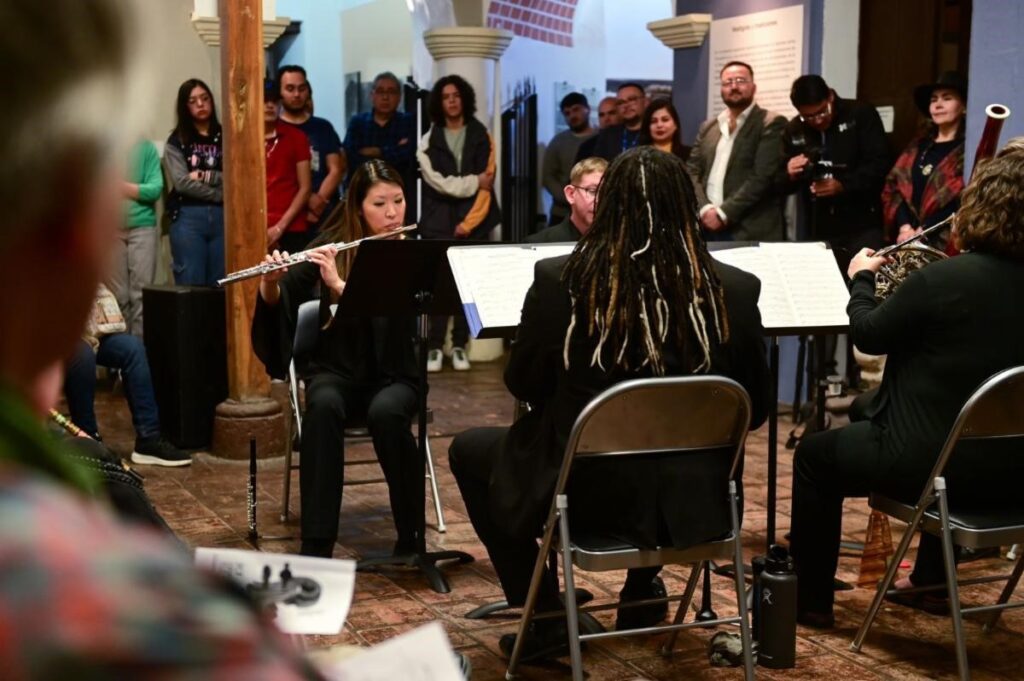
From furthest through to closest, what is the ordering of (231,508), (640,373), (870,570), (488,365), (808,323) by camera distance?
(488,365) < (231,508) < (870,570) < (808,323) < (640,373)

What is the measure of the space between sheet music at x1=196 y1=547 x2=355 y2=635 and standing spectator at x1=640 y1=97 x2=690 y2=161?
6.05 meters

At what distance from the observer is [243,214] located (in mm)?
5578

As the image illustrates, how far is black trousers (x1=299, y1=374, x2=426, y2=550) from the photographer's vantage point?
160 inches

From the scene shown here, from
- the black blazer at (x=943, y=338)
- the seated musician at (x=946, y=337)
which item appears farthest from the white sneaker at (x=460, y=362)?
the black blazer at (x=943, y=338)

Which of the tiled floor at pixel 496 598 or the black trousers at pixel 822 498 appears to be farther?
the black trousers at pixel 822 498

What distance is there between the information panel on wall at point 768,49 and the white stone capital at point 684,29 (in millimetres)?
107

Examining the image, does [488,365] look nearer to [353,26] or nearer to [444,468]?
[444,468]

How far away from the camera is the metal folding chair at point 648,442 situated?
9.32 feet

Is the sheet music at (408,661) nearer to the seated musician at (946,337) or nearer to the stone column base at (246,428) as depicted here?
the seated musician at (946,337)

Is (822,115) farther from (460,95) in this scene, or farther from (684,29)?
(460,95)

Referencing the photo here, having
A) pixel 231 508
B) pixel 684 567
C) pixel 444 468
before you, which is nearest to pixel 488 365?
pixel 444 468

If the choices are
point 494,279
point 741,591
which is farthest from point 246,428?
point 741,591

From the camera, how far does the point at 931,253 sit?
3795 millimetres

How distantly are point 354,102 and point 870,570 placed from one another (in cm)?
997
